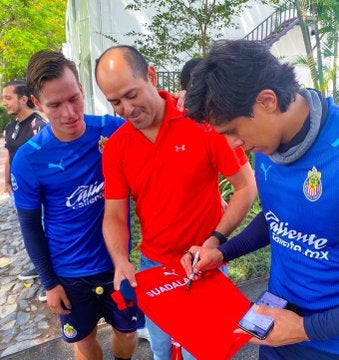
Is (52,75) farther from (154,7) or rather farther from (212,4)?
(154,7)

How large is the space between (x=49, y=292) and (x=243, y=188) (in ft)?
4.05

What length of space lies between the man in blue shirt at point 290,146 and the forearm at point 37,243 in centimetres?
124

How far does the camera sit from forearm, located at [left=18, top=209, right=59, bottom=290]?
6.63 ft

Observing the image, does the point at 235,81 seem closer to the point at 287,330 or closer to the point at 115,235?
the point at 287,330

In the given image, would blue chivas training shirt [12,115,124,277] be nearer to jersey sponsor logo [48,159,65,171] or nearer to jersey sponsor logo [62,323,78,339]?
jersey sponsor logo [48,159,65,171]

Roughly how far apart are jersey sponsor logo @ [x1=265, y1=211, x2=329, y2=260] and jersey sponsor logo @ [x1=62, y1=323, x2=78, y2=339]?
145 centimetres

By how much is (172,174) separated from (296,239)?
Result: 717mm

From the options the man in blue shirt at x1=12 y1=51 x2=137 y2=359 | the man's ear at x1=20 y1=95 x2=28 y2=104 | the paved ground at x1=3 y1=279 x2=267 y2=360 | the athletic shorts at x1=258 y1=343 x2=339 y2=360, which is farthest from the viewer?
the man's ear at x1=20 y1=95 x2=28 y2=104

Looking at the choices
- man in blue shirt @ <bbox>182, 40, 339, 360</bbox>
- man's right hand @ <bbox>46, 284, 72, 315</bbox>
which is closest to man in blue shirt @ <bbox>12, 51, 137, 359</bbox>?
man's right hand @ <bbox>46, 284, 72, 315</bbox>

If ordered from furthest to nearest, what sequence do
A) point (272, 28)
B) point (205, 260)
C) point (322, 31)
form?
point (272, 28) → point (322, 31) → point (205, 260)

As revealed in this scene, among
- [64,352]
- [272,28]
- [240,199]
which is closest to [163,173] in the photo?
[240,199]

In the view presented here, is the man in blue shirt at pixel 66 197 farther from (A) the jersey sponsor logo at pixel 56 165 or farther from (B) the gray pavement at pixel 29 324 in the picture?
(B) the gray pavement at pixel 29 324

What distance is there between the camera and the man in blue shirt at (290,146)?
112 cm

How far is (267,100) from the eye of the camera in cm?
114
